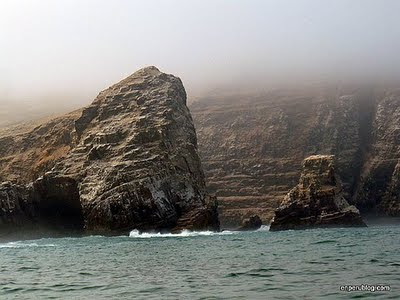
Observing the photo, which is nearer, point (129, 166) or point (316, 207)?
point (129, 166)

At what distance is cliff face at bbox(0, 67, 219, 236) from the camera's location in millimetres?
89312

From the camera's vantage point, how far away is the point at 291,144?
170125 mm

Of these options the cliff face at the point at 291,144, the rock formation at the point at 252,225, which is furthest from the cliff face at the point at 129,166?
the cliff face at the point at 291,144

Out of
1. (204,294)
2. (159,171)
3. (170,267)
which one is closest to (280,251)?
(170,267)

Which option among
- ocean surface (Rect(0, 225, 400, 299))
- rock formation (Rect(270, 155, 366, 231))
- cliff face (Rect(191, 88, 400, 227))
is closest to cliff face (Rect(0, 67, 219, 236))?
rock formation (Rect(270, 155, 366, 231))

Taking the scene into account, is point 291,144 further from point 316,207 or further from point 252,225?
point 316,207

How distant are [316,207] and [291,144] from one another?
244 feet

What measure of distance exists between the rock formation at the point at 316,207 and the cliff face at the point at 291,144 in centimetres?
3741

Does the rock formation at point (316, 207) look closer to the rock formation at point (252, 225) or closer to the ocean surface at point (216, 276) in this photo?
the rock formation at point (252, 225)

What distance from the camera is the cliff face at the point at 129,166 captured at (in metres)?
89.3

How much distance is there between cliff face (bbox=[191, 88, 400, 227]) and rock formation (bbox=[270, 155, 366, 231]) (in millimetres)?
37405

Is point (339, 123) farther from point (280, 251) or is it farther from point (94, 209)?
point (280, 251)

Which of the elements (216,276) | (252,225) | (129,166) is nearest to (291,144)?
(252,225)

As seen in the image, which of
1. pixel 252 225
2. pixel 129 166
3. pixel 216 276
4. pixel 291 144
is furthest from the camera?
pixel 291 144
